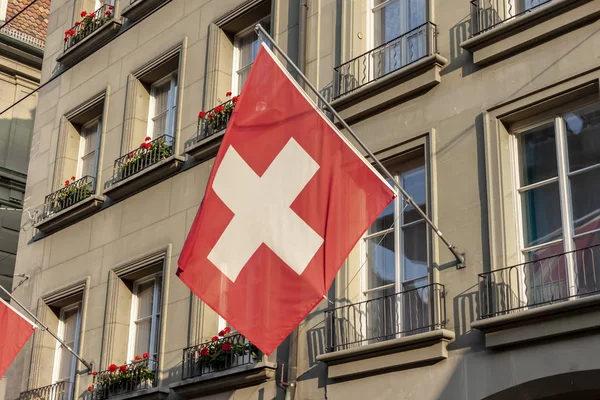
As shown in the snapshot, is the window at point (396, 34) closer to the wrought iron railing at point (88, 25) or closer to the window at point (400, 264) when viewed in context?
the window at point (400, 264)

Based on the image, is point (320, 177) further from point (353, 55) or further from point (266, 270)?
point (353, 55)

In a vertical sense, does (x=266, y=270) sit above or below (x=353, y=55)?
below

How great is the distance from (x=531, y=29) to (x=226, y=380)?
6.28 m

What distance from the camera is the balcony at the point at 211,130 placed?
15805 mm

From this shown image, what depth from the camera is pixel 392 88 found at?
12.9 metres

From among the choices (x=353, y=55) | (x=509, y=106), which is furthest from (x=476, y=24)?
(x=353, y=55)

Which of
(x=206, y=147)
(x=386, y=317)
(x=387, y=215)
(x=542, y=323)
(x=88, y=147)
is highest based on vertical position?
(x=88, y=147)

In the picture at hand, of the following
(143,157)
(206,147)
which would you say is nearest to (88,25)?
(143,157)

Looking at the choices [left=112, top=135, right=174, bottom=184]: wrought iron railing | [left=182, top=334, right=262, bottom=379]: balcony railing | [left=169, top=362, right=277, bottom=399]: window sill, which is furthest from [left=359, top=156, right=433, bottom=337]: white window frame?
[left=112, top=135, right=174, bottom=184]: wrought iron railing

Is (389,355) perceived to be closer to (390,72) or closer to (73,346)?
(390,72)

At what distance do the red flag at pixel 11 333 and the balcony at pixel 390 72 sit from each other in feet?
21.9

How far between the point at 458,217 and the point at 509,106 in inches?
54.3

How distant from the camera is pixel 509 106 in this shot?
11375mm

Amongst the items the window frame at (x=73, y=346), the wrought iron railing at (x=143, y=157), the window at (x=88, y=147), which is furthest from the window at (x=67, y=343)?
the window at (x=88, y=147)
